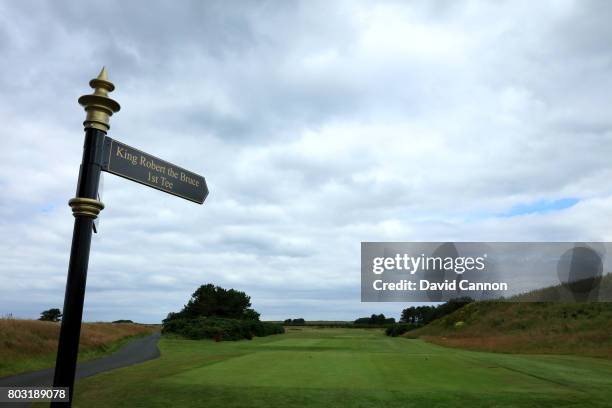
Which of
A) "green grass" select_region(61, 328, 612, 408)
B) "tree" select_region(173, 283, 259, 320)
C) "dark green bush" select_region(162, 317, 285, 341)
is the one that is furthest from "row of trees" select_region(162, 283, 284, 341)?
"green grass" select_region(61, 328, 612, 408)

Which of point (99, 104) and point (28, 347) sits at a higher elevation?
point (99, 104)

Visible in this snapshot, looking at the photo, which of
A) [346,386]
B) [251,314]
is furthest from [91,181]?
[251,314]

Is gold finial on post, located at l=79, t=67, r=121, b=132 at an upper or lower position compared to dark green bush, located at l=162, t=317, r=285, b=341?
upper

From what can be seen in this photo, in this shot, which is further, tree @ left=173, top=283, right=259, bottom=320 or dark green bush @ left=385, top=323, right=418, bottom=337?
tree @ left=173, top=283, right=259, bottom=320

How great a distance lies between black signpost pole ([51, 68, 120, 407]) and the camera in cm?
561

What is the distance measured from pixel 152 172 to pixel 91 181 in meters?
0.82

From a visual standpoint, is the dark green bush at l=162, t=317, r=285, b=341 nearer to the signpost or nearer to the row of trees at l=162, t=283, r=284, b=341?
the row of trees at l=162, t=283, r=284, b=341

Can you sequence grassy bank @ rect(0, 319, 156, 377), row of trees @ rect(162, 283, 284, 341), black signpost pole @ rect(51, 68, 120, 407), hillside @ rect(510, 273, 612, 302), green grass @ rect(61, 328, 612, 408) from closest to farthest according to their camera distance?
black signpost pole @ rect(51, 68, 120, 407), green grass @ rect(61, 328, 612, 408), grassy bank @ rect(0, 319, 156, 377), hillside @ rect(510, 273, 612, 302), row of trees @ rect(162, 283, 284, 341)

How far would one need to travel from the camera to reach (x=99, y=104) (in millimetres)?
6113

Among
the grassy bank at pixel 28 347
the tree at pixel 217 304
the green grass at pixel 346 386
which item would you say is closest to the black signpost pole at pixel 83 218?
the green grass at pixel 346 386

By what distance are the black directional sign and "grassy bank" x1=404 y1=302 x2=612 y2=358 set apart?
39.9 metres

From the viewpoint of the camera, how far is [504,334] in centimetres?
6209

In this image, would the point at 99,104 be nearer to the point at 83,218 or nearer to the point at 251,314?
the point at 83,218

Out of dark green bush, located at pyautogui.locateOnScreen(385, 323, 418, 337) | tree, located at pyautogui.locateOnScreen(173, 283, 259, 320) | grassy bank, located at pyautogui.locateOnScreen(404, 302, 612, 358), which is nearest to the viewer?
grassy bank, located at pyautogui.locateOnScreen(404, 302, 612, 358)
